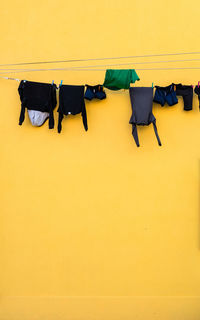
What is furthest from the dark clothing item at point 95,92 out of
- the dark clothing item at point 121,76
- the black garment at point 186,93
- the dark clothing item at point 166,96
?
the black garment at point 186,93

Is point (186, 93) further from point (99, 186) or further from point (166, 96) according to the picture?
point (99, 186)

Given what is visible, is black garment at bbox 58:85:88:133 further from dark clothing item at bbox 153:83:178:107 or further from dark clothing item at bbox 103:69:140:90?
dark clothing item at bbox 153:83:178:107

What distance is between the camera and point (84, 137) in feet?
12.4

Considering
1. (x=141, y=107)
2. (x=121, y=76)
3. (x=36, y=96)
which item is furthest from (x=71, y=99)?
(x=141, y=107)

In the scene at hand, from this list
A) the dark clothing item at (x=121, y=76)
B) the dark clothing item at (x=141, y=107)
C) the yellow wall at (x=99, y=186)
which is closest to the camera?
the dark clothing item at (x=121, y=76)

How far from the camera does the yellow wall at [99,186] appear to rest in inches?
146

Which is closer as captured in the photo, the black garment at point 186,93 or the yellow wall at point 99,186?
the black garment at point 186,93

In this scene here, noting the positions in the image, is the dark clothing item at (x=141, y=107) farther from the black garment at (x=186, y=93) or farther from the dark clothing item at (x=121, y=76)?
the black garment at (x=186, y=93)

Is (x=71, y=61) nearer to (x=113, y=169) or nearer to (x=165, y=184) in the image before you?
(x=113, y=169)

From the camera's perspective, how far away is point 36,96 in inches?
143

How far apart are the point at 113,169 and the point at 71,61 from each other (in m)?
1.41

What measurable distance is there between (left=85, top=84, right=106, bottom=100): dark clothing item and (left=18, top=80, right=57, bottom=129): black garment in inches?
16.2

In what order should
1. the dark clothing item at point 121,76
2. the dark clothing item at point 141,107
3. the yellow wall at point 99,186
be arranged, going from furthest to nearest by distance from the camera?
the yellow wall at point 99,186, the dark clothing item at point 141,107, the dark clothing item at point 121,76

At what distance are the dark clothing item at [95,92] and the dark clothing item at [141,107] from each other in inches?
13.3
